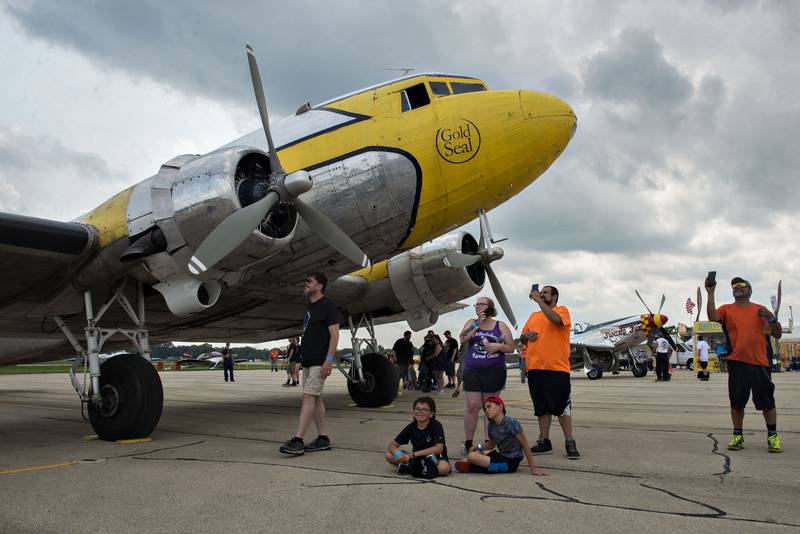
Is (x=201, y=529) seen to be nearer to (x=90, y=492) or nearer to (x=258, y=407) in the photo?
(x=90, y=492)

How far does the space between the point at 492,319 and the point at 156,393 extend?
14.7 ft

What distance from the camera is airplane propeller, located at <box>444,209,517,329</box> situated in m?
9.36

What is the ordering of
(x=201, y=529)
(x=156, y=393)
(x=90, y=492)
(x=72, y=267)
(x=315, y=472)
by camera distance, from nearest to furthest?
(x=201, y=529) → (x=90, y=492) → (x=315, y=472) → (x=156, y=393) → (x=72, y=267)

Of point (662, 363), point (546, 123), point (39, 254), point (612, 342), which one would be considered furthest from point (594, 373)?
point (39, 254)

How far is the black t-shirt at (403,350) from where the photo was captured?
55.0ft

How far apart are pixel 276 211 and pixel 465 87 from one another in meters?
3.34

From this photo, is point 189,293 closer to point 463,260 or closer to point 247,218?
point 247,218

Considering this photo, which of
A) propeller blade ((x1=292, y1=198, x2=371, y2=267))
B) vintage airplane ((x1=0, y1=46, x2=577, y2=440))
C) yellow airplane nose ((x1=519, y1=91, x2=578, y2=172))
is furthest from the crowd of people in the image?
yellow airplane nose ((x1=519, y1=91, x2=578, y2=172))

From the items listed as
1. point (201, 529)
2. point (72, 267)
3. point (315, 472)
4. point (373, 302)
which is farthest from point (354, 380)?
point (201, 529)

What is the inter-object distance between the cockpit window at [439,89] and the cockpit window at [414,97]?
123 millimetres

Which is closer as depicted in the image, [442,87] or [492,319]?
[492,319]

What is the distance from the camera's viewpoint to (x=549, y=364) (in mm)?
5961

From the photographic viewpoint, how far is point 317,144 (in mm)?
8188

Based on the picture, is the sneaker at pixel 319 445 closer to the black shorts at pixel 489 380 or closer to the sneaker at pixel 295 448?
the sneaker at pixel 295 448
